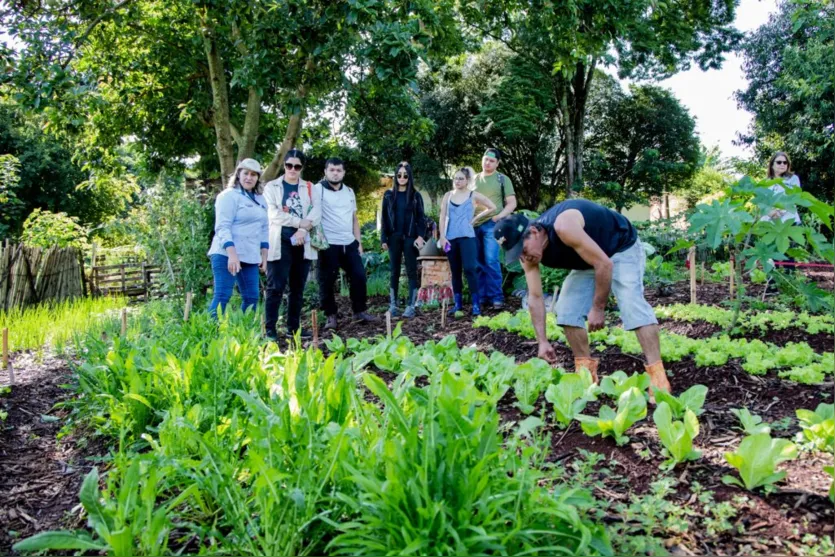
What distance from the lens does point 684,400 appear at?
2658 millimetres

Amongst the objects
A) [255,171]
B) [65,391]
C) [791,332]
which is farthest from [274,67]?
[791,332]

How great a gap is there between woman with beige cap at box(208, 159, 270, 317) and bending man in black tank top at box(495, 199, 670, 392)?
2.49m

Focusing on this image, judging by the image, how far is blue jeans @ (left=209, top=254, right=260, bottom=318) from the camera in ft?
16.1

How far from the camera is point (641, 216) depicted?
131ft

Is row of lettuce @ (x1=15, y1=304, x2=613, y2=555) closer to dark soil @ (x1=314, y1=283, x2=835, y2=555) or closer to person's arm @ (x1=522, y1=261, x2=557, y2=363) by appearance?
dark soil @ (x1=314, y1=283, x2=835, y2=555)

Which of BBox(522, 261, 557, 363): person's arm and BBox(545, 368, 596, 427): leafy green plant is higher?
BBox(522, 261, 557, 363): person's arm

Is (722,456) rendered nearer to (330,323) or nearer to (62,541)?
(62,541)

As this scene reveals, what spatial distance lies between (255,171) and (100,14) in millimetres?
4601

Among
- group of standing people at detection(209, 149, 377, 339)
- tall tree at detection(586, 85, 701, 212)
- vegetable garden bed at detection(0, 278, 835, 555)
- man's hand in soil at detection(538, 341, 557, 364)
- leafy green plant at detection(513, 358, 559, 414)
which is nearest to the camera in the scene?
vegetable garden bed at detection(0, 278, 835, 555)

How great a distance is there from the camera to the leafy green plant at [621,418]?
2.46m

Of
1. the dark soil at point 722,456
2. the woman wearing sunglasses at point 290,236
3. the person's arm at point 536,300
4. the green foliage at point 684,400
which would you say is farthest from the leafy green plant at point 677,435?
the woman wearing sunglasses at point 290,236

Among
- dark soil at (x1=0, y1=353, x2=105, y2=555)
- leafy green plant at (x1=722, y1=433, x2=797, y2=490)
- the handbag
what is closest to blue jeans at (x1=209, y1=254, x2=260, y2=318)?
the handbag

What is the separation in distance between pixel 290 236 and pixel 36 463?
2964 mm

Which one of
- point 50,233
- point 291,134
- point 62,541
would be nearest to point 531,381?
point 62,541
